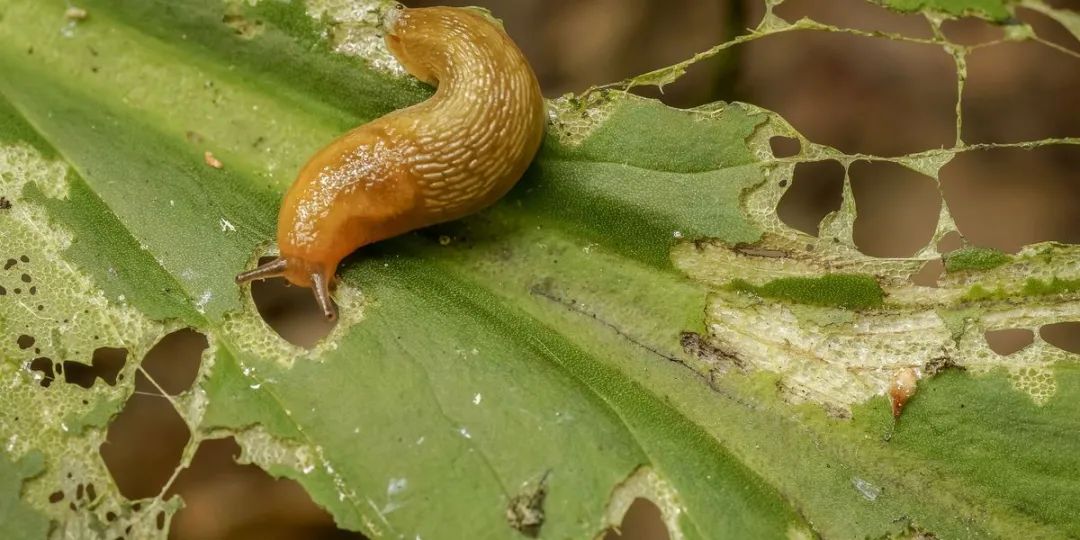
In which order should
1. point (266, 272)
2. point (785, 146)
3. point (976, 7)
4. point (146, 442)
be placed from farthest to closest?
1. point (146, 442)
2. point (785, 146)
3. point (266, 272)
4. point (976, 7)

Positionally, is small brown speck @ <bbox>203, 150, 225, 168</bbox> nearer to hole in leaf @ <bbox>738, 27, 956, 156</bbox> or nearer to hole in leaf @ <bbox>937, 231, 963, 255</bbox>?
hole in leaf @ <bbox>738, 27, 956, 156</bbox>

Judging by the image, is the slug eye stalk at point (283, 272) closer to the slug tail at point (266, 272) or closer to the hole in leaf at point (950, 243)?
the slug tail at point (266, 272)

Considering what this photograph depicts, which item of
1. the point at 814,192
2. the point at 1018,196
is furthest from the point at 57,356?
the point at 1018,196

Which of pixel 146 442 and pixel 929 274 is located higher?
pixel 929 274

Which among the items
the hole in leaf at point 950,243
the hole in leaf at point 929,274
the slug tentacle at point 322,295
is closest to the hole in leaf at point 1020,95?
the hole in leaf at point 950,243

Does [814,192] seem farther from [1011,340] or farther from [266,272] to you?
[266,272]

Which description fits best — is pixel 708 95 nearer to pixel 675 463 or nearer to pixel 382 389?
pixel 675 463

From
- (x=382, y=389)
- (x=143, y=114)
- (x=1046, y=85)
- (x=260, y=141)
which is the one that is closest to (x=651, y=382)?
(x=382, y=389)
